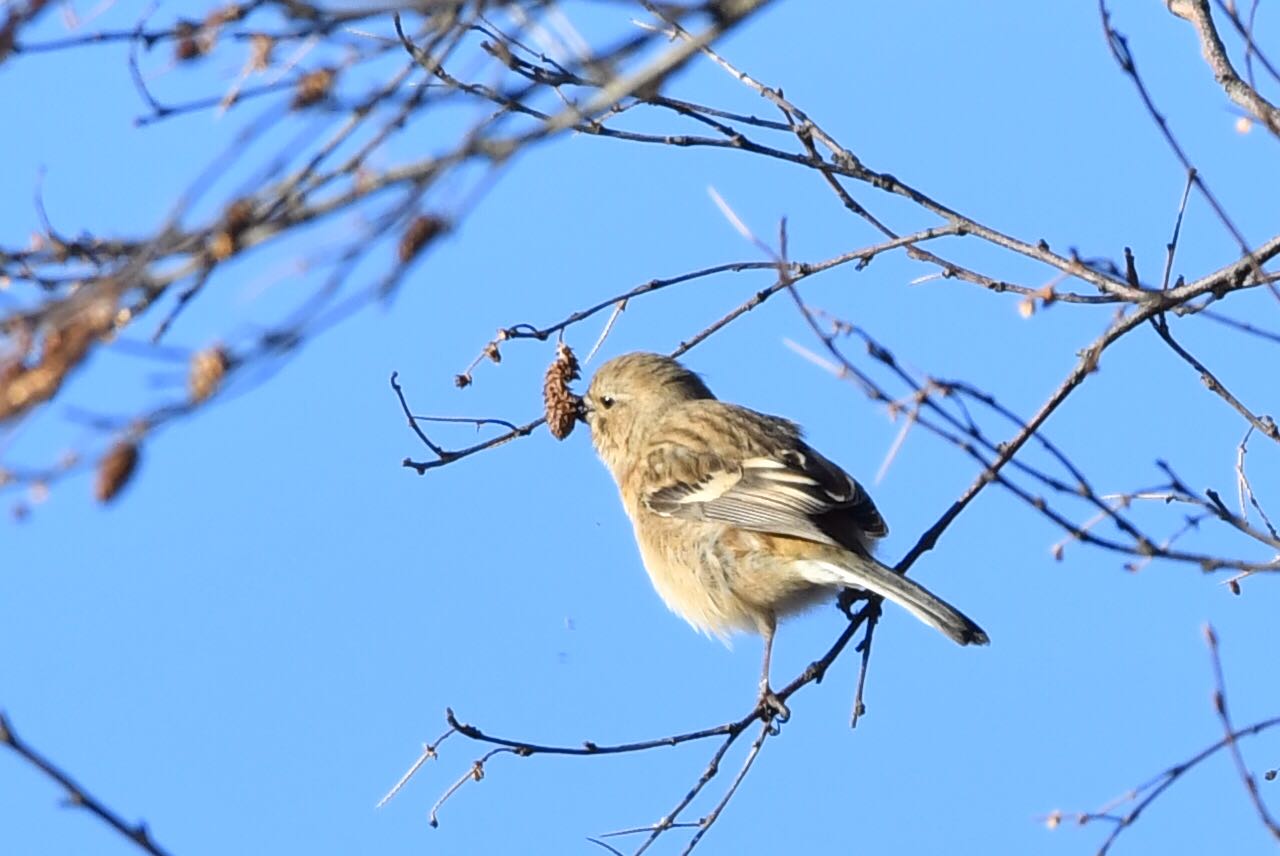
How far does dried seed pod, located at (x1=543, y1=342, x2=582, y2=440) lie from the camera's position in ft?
24.6

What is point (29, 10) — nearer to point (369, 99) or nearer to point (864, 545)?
point (369, 99)

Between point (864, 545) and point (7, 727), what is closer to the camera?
point (7, 727)

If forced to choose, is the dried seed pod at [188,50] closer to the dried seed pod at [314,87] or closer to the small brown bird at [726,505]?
the dried seed pod at [314,87]

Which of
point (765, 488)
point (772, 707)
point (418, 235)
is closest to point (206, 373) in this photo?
point (418, 235)

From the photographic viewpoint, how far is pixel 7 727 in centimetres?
290

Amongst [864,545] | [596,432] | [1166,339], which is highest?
[596,432]

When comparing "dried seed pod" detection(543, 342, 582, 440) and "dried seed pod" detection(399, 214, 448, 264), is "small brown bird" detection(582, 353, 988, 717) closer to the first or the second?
"dried seed pod" detection(543, 342, 582, 440)

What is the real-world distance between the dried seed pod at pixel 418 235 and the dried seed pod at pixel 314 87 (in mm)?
252

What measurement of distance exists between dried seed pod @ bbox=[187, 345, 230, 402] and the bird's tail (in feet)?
13.1

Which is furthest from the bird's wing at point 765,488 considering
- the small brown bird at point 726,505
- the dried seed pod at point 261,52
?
the dried seed pod at point 261,52

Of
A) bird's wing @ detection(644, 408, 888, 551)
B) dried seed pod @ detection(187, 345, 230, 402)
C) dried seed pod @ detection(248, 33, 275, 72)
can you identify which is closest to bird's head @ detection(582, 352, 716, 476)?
bird's wing @ detection(644, 408, 888, 551)

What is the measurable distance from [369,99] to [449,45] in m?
0.15

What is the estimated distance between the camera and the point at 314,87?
7.93ft

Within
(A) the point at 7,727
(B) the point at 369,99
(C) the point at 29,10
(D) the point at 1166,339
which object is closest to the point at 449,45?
(B) the point at 369,99
